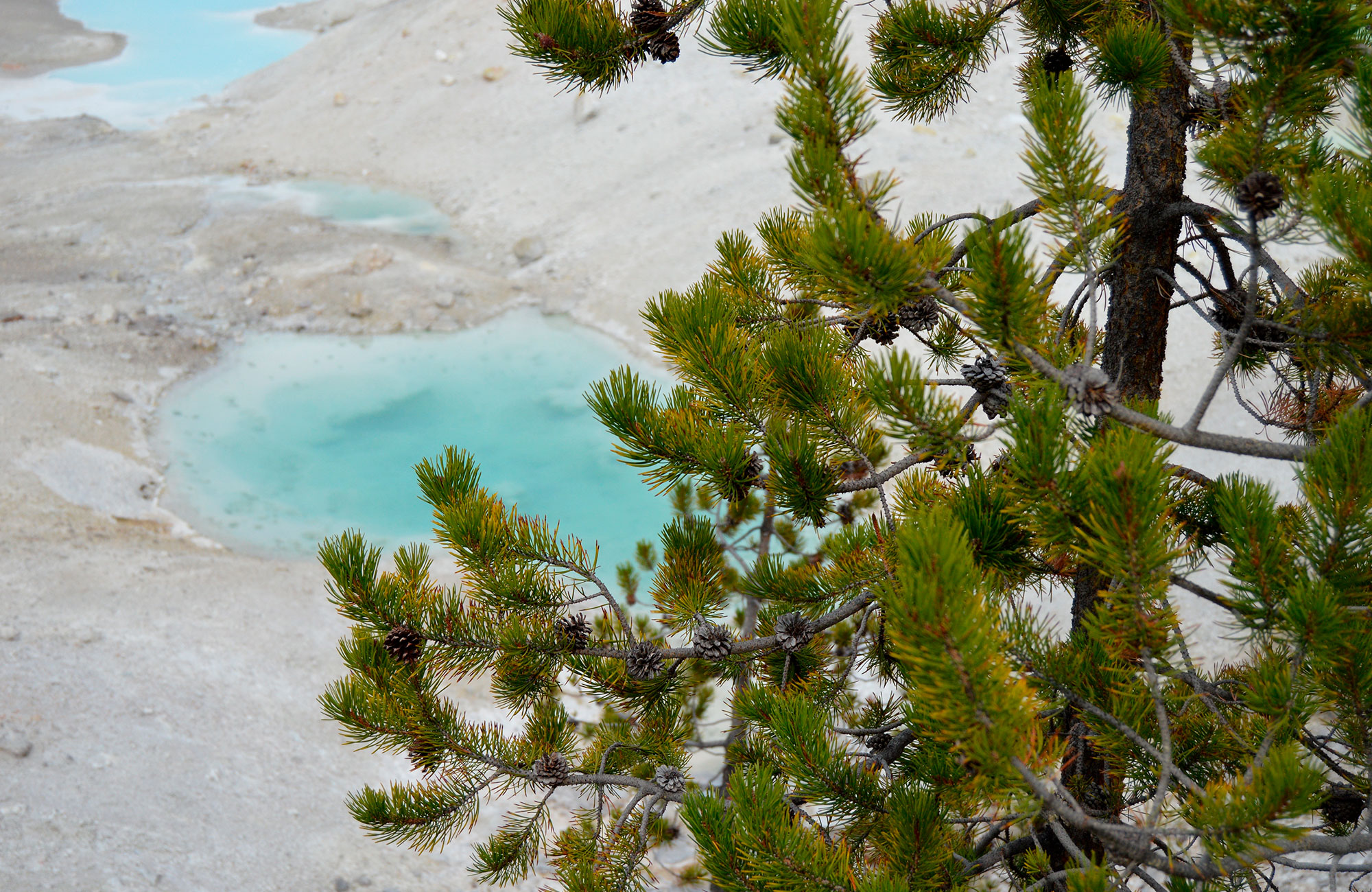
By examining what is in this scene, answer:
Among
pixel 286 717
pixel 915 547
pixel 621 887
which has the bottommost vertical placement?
pixel 621 887

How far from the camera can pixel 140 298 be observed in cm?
961

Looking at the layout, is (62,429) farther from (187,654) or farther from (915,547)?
(915,547)

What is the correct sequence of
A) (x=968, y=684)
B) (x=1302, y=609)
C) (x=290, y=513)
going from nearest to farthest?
(x=968, y=684), (x=1302, y=609), (x=290, y=513)

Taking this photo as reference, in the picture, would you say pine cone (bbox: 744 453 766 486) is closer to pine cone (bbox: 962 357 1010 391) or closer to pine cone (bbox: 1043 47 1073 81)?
pine cone (bbox: 962 357 1010 391)

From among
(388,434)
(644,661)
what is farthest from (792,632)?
(388,434)

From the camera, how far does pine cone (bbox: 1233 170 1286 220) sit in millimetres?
1271

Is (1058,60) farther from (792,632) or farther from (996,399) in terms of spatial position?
(792,632)

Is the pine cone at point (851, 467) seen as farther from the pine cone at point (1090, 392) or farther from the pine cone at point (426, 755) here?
the pine cone at point (426, 755)

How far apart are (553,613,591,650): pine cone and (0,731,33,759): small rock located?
3.21 metres

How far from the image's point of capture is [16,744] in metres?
3.85

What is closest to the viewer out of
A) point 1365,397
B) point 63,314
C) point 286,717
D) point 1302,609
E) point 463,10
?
point 1302,609

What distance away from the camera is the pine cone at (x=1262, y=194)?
127 cm

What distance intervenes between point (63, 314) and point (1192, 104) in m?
9.93

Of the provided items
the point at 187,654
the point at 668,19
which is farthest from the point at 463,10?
the point at 668,19
